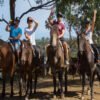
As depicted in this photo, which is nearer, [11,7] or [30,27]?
[30,27]

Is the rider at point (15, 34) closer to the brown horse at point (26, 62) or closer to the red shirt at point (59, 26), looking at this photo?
the brown horse at point (26, 62)

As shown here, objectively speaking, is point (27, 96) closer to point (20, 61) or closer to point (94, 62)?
point (20, 61)

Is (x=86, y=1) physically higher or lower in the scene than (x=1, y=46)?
higher

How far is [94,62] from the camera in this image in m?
17.1

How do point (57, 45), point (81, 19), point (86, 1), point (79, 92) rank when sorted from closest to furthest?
point (57, 45), point (79, 92), point (86, 1), point (81, 19)

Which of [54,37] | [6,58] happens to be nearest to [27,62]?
[6,58]

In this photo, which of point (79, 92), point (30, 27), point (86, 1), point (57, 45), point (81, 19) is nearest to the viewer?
point (57, 45)

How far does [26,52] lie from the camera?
677 inches

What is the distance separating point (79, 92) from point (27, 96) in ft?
9.94

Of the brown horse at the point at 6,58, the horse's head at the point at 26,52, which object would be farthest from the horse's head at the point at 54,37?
the brown horse at the point at 6,58

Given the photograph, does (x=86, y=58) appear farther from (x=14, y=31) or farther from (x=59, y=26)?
(x=14, y=31)

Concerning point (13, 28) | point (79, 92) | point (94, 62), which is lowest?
point (79, 92)

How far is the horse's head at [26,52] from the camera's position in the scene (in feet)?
56.0

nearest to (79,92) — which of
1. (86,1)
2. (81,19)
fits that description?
(86,1)
